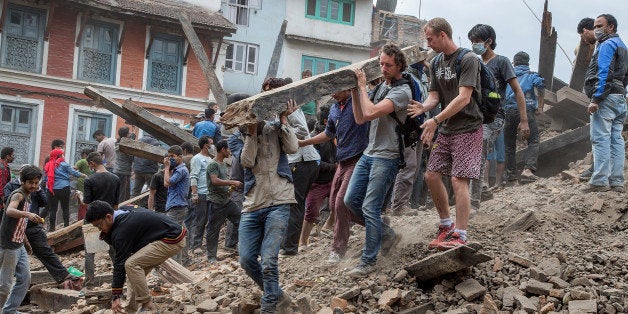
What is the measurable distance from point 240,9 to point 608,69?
81.2 ft

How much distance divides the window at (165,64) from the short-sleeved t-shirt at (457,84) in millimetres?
20290

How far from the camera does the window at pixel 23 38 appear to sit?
23703 millimetres

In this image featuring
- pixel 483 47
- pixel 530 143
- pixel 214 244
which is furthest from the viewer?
pixel 530 143

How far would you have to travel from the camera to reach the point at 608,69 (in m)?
8.64

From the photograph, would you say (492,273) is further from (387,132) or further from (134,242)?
(134,242)

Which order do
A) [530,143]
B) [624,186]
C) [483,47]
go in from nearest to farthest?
1. [483,47]
2. [624,186]
3. [530,143]

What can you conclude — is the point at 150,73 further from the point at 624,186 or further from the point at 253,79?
the point at 624,186

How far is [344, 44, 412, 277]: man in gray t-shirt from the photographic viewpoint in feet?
22.4

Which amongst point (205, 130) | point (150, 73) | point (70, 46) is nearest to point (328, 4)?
point (150, 73)

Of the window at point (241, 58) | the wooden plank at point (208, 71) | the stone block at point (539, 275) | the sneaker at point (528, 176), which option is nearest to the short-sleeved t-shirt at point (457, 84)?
the stone block at point (539, 275)

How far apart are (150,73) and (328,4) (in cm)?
985

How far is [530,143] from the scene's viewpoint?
10977 mm

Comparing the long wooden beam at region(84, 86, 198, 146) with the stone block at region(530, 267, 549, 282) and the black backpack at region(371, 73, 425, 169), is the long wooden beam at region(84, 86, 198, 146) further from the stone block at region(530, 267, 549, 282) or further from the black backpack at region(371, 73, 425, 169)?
the stone block at region(530, 267, 549, 282)

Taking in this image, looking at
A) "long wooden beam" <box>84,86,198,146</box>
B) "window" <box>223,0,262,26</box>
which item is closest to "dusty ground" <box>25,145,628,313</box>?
"long wooden beam" <box>84,86,198,146</box>
